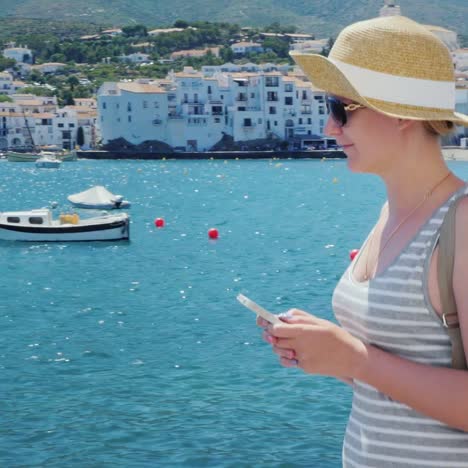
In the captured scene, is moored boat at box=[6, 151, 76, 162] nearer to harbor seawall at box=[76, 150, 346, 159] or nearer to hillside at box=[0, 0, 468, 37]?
harbor seawall at box=[76, 150, 346, 159]

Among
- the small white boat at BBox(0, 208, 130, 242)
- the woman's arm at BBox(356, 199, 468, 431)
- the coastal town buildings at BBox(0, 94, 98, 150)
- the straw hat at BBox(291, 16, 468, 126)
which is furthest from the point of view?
A: the coastal town buildings at BBox(0, 94, 98, 150)

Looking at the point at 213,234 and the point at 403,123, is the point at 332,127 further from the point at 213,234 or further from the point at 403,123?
the point at 213,234

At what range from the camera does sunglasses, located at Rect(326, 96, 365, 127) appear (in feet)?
5.63

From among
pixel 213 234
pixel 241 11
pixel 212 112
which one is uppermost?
pixel 213 234

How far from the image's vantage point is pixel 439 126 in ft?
5.61

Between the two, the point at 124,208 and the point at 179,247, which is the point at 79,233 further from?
the point at 124,208

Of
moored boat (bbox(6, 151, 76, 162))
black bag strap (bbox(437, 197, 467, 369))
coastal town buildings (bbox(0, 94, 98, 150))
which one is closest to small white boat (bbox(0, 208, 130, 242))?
black bag strap (bbox(437, 197, 467, 369))

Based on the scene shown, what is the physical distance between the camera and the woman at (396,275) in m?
1.58

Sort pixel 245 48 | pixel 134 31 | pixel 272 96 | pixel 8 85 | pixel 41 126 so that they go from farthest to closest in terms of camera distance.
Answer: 1. pixel 134 31
2. pixel 245 48
3. pixel 8 85
4. pixel 41 126
5. pixel 272 96

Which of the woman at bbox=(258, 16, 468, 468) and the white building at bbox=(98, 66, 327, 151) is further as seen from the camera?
the white building at bbox=(98, 66, 327, 151)

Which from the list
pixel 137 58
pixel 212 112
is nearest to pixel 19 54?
pixel 137 58

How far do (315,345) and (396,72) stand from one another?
43cm

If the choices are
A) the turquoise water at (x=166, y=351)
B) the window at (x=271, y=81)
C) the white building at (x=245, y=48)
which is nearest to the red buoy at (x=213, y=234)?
the turquoise water at (x=166, y=351)

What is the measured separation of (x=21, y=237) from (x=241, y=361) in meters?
14.7
